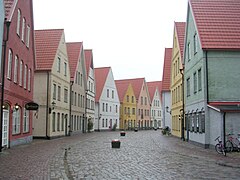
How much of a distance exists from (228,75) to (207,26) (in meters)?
3.86

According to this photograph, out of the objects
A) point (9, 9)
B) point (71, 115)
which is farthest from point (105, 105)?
point (9, 9)

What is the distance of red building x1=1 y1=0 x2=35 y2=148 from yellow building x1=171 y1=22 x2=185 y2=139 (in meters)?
13.6

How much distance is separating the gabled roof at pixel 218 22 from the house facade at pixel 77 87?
2001 cm

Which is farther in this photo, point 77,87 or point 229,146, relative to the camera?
point 77,87

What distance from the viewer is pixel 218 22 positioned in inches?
945

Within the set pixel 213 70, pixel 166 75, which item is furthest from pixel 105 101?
pixel 213 70

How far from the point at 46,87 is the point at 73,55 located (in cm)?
1242

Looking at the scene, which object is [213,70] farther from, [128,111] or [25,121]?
[128,111]

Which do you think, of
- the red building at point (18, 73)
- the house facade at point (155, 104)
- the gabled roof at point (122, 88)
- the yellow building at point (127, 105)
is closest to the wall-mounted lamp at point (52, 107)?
the red building at point (18, 73)

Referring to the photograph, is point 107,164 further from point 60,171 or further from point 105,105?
point 105,105

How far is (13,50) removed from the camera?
68.5 feet

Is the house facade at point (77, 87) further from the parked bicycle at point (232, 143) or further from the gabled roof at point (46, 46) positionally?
the parked bicycle at point (232, 143)

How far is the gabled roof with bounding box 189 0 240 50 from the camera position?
22297 mm

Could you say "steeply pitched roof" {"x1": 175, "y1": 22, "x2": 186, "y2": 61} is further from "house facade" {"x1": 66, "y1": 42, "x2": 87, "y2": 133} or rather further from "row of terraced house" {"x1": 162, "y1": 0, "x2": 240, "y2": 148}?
"house facade" {"x1": 66, "y1": 42, "x2": 87, "y2": 133}
